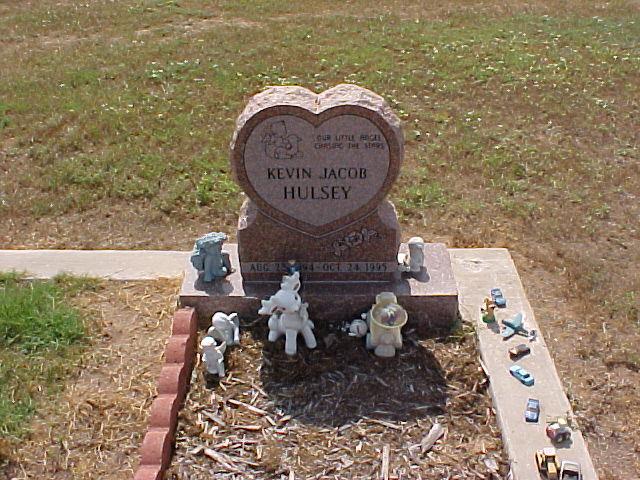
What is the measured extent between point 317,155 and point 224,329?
1452 mm

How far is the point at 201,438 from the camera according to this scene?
4.59 m

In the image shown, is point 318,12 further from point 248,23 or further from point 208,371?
point 208,371

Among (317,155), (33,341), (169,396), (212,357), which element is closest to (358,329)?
(212,357)

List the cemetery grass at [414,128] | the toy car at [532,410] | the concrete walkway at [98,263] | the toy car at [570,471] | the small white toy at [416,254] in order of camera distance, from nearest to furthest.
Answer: the toy car at [570,471] < the toy car at [532,410] < the small white toy at [416,254] < the concrete walkway at [98,263] < the cemetery grass at [414,128]

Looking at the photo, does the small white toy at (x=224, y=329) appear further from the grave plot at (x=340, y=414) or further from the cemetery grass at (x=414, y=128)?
the cemetery grass at (x=414, y=128)

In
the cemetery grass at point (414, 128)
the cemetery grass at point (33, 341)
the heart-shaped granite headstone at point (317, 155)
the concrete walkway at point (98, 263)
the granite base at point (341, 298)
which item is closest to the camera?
the cemetery grass at point (33, 341)

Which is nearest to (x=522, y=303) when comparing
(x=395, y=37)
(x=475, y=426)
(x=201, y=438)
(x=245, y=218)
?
(x=475, y=426)

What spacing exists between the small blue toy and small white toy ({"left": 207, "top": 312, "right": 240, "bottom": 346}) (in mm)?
2013

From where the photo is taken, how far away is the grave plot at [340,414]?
441cm

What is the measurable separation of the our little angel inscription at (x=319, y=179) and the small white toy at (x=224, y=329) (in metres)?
0.52

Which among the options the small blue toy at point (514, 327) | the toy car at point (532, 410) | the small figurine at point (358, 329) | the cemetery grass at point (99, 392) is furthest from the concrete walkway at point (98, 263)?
the toy car at point (532, 410)

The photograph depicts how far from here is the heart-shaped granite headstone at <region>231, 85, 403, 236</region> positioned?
203 inches

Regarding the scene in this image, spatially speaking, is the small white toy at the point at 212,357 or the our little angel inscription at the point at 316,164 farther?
the our little angel inscription at the point at 316,164

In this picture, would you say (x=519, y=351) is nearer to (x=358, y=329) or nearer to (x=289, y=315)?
(x=358, y=329)
